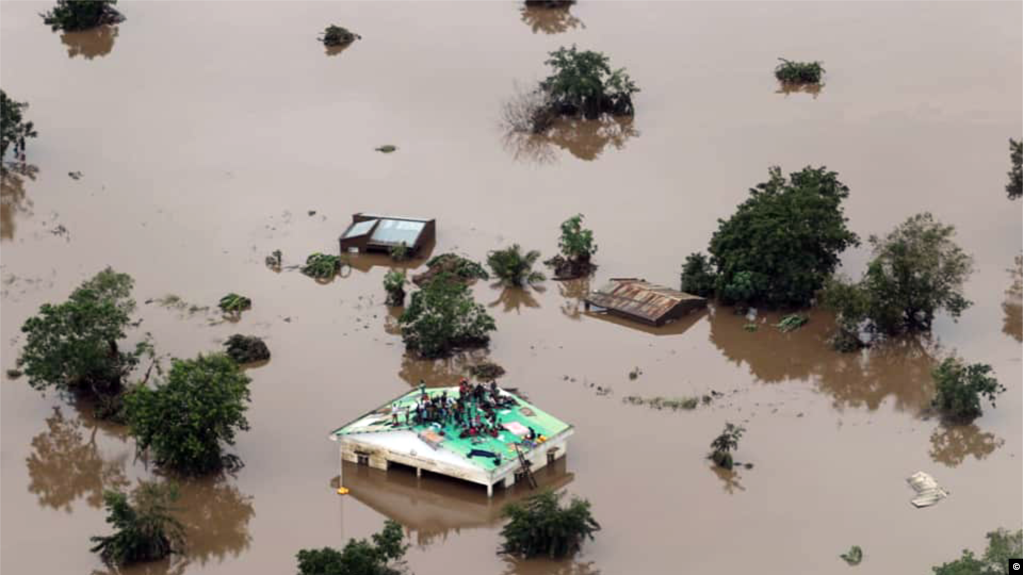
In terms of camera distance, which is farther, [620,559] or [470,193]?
[470,193]

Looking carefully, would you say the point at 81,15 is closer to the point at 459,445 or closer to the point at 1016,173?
A: the point at 459,445

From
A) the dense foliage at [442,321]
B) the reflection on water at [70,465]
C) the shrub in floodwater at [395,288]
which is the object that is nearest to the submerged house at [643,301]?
the dense foliage at [442,321]

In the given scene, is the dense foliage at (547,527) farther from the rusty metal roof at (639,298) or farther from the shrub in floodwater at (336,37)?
the shrub in floodwater at (336,37)

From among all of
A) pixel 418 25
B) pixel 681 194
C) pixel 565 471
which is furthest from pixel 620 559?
pixel 418 25

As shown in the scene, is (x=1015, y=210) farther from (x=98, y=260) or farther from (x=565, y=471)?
(x=98, y=260)

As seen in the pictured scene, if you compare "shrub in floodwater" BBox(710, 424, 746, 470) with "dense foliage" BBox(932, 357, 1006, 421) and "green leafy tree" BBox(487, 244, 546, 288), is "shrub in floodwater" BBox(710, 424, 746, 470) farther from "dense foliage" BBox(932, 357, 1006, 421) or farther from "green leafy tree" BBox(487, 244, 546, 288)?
"green leafy tree" BBox(487, 244, 546, 288)

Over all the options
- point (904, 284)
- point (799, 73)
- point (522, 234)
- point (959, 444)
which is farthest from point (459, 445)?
point (799, 73)
